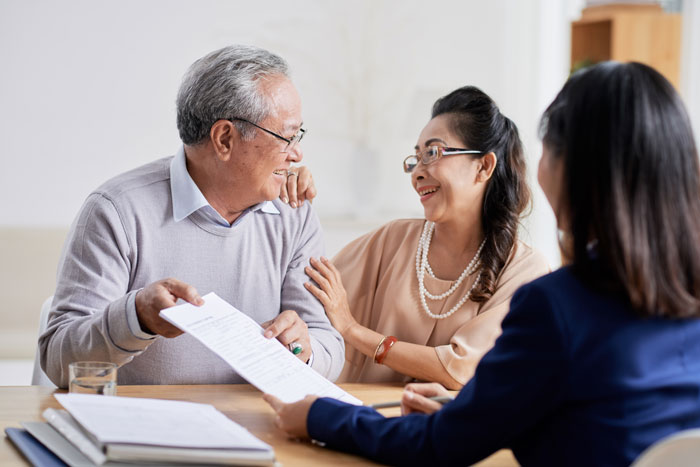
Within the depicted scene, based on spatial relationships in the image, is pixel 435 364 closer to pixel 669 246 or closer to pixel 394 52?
pixel 669 246

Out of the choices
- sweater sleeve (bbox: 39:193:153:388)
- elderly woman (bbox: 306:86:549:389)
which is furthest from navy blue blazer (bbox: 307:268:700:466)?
elderly woman (bbox: 306:86:549:389)

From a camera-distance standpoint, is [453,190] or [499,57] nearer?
[453,190]

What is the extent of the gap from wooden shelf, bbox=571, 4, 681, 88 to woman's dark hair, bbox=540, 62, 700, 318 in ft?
11.6

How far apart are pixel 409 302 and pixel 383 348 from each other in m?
0.19

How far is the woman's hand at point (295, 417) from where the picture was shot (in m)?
1.33

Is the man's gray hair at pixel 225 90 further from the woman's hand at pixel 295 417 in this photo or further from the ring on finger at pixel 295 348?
the woman's hand at pixel 295 417

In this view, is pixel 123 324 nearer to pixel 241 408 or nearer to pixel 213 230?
pixel 241 408

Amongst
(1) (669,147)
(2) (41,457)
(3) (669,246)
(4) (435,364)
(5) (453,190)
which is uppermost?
(1) (669,147)

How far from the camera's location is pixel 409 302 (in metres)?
2.17

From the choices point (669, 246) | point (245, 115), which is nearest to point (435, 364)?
point (245, 115)

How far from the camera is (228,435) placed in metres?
1.21

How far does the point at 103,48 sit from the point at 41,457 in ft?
9.75

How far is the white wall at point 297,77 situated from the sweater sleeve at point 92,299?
2.10 metres

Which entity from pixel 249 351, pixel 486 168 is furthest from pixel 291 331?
pixel 486 168
